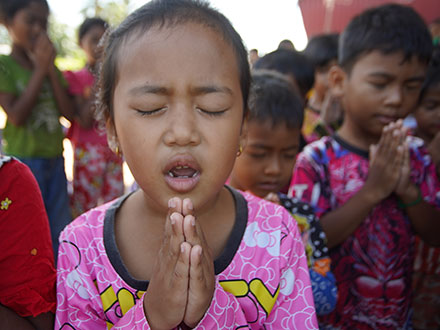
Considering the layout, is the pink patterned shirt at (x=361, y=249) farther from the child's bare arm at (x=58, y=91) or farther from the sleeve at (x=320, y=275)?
the child's bare arm at (x=58, y=91)

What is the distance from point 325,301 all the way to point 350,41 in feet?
4.32

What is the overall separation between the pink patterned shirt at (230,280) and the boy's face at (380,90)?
0.99 m

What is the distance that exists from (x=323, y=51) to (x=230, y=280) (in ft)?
11.3

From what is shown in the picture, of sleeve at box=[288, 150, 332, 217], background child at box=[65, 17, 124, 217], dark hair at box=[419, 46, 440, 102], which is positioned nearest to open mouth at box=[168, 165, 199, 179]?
sleeve at box=[288, 150, 332, 217]

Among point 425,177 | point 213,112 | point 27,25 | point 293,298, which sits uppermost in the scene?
point 27,25

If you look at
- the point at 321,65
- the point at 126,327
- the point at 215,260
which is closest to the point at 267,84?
the point at 215,260

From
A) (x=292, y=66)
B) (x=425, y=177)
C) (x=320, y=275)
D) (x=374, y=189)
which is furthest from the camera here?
(x=292, y=66)

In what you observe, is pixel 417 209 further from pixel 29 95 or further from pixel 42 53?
pixel 42 53

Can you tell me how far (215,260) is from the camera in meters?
1.20

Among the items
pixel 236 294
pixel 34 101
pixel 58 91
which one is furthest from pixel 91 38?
pixel 236 294

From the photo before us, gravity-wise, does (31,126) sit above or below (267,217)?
above

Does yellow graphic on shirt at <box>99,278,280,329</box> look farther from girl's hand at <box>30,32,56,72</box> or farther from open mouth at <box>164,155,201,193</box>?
girl's hand at <box>30,32,56,72</box>

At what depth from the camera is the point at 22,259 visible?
1.21m

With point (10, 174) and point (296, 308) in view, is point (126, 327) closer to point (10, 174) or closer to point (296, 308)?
point (296, 308)
